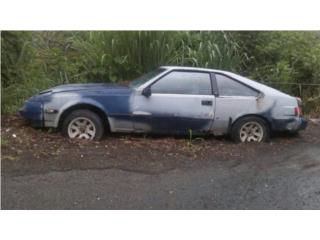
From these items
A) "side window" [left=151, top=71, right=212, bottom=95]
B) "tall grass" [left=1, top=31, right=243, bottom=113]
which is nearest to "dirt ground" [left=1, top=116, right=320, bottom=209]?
"side window" [left=151, top=71, right=212, bottom=95]

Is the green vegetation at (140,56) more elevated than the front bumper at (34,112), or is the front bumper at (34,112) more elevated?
the green vegetation at (140,56)

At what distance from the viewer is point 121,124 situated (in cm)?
711

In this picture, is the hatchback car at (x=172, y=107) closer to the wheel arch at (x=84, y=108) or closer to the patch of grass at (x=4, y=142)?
the wheel arch at (x=84, y=108)

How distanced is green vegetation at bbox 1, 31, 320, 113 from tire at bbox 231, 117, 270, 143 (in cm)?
247

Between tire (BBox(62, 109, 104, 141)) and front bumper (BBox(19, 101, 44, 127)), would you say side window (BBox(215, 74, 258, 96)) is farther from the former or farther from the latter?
front bumper (BBox(19, 101, 44, 127))

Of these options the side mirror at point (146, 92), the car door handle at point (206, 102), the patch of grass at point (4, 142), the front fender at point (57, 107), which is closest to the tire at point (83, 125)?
the front fender at point (57, 107)

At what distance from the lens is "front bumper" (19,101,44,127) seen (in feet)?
22.8

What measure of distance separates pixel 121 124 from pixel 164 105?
68 cm

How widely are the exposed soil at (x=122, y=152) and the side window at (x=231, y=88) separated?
77 cm

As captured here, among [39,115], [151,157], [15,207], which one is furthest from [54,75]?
[15,207]

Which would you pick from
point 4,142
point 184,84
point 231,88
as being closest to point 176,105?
point 184,84

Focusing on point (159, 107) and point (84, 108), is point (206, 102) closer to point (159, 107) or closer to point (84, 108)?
point (159, 107)

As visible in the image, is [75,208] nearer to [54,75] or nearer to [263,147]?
[263,147]

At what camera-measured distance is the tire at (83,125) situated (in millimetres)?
6957
